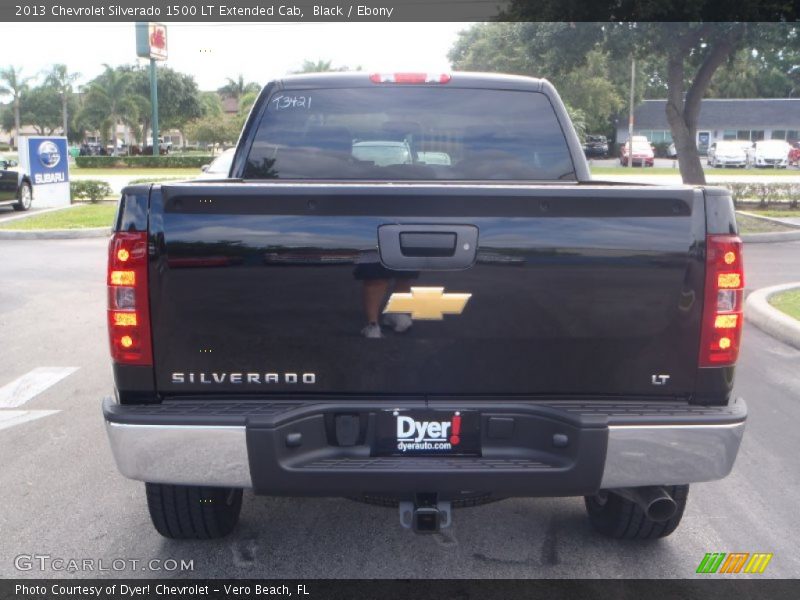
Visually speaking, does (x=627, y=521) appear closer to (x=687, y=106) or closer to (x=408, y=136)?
(x=408, y=136)

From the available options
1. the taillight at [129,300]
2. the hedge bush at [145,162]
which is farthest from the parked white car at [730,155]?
the taillight at [129,300]

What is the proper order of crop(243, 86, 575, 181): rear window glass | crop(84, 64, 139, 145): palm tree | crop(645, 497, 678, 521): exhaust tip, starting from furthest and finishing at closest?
crop(84, 64, 139, 145): palm tree
crop(243, 86, 575, 181): rear window glass
crop(645, 497, 678, 521): exhaust tip

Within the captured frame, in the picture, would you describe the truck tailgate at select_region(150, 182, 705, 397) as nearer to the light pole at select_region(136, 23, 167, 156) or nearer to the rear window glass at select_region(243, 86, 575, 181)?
the rear window glass at select_region(243, 86, 575, 181)

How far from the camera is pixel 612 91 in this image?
59750 mm

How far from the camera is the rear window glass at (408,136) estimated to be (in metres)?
4.79

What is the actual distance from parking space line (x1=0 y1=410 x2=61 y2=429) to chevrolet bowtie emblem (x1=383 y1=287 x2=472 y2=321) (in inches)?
149

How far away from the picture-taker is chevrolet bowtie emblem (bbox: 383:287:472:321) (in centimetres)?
309

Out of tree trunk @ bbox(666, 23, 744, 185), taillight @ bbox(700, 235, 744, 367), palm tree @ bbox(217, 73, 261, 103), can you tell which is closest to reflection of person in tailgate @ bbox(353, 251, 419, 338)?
taillight @ bbox(700, 235, 744, 367)

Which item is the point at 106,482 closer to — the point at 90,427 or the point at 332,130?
the point at 90,427

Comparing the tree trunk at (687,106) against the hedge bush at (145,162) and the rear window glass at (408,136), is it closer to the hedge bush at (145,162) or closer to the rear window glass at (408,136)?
the rear window glass at (408,136)

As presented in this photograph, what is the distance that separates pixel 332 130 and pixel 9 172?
17.5 metres

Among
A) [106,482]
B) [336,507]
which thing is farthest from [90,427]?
[336,507]

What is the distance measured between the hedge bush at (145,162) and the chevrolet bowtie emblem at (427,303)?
43.4 meters

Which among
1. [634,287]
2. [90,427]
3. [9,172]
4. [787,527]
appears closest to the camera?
[634,287]
